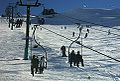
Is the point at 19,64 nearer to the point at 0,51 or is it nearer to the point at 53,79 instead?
the point at 53,79

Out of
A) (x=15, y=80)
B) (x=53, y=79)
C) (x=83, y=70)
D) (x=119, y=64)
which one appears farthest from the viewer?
(x=119, y=64)

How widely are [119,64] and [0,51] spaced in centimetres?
1293

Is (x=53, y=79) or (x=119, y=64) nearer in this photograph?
(x=53, y=79)

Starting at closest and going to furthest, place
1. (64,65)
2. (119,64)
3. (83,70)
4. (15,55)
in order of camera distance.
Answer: (83,70), (64,65), (119,64), (15,55)

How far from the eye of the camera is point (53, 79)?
23.9m

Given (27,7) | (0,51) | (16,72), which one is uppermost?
(27,7)

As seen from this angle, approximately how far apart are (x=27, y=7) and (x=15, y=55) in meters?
5.89

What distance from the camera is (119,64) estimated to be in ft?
112

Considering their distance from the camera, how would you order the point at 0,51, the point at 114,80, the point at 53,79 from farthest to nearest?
the point at 0,51, the point at 114,80, the point at 53,79

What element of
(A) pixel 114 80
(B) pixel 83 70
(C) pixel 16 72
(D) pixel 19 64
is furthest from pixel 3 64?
(A) pixel 114 80

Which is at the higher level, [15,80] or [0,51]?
[15,80]

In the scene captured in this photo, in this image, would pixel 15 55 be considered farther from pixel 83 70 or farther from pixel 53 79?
pixel 53 79

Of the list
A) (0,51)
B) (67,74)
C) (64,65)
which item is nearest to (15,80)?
(67,74)

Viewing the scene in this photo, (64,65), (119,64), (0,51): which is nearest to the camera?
(64,65)
